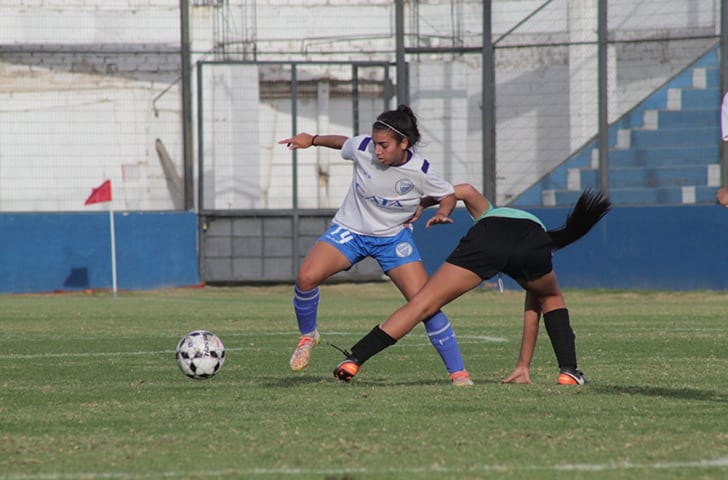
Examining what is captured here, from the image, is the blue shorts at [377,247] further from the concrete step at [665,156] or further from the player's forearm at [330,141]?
the concrete step at [665,156]

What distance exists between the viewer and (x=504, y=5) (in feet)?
82.7

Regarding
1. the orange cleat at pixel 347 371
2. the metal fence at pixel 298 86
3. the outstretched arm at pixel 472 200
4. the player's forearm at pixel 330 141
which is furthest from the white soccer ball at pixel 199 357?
the metal fence at pixel 298 86

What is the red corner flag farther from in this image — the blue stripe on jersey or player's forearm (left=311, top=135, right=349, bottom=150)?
the blue stripe on jersey

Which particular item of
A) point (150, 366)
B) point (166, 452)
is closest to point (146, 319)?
point (150, 366)

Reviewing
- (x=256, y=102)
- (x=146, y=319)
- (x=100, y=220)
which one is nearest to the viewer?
(x=146, y=319)

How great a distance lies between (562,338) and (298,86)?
20.1 metres

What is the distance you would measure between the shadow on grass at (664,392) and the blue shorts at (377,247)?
1.48 meters

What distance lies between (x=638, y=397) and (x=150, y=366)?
3981 mm

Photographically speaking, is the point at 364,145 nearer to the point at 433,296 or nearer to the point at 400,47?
the point at 433,296

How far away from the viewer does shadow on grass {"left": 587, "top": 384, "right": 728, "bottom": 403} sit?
699 centimetres

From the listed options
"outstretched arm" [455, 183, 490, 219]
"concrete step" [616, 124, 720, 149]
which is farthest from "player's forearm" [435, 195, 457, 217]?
"concrete step" [616, 124, 720, 149]

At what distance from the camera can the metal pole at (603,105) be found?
23.3 meters

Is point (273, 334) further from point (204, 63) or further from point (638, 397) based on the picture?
point (204, 63)

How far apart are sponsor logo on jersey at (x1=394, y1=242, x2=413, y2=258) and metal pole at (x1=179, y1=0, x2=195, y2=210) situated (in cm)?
1853
